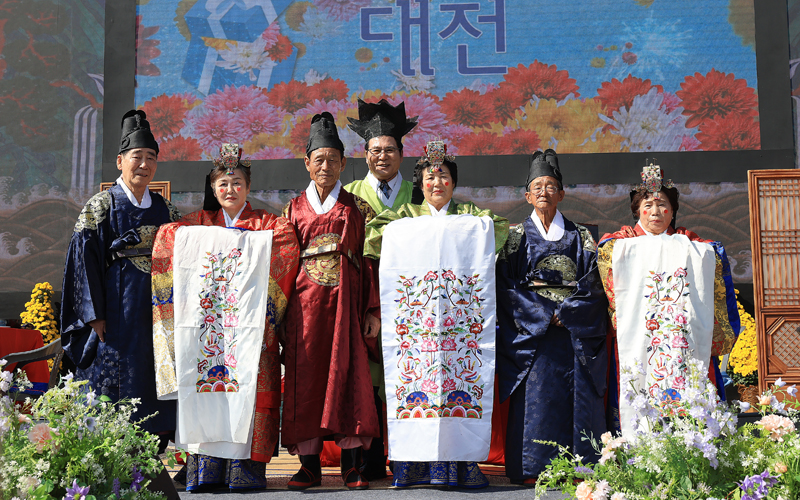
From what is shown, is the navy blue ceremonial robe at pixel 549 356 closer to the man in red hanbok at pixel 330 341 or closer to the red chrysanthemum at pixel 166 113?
the man in red hanbok at pixel 330 341

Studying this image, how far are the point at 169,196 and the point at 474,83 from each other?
3.02m

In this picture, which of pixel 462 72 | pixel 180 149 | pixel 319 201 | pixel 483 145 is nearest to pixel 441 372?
pixel 319 201

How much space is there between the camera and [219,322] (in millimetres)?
3691

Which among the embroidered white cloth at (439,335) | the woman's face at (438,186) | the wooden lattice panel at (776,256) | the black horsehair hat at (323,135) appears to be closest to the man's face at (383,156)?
the black horsehair hat at (323,135)

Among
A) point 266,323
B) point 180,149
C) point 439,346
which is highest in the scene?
point 180,149

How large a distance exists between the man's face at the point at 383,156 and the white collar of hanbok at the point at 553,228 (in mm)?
885

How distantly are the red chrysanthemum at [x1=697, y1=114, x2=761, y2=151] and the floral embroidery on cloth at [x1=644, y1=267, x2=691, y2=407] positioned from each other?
3.70 metres

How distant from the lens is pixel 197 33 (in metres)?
7.33

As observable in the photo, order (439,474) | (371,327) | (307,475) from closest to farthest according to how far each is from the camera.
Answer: (439,474)
(307,475)
(371,327)

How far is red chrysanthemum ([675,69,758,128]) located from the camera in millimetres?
6980

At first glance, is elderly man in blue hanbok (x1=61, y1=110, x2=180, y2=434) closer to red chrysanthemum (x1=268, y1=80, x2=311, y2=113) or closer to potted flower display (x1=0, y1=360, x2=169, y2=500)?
potted flower display (x1=0, y1=360, x2=169, y2=500)

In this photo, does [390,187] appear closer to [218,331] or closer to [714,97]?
[218,331]

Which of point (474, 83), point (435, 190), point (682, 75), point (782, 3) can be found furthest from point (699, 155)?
point (435, 190)

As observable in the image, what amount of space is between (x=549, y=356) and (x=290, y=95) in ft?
14.4
